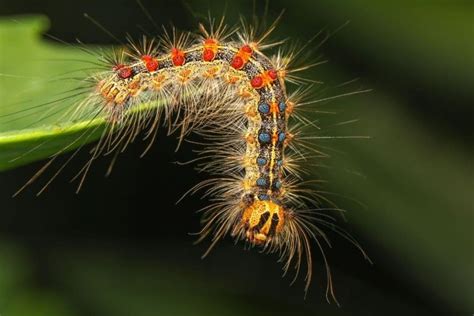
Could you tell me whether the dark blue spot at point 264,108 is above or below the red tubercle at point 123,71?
above

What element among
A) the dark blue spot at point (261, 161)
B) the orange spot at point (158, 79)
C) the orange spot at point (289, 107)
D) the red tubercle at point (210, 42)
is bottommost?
the dark blue spot at point (261, 161)

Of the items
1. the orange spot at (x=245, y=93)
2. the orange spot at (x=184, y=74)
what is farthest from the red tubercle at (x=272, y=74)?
the orange spot at (x=184, y=74)

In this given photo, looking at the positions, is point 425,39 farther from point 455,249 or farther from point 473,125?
point 455,249

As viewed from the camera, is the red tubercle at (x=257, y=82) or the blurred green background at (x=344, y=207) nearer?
the red tubercle at (x=257, y=82)

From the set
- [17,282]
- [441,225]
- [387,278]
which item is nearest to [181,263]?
[17,282]

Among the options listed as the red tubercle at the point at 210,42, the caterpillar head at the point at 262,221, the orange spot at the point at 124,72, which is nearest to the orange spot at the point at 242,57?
the red tubercle at the point at 210,42

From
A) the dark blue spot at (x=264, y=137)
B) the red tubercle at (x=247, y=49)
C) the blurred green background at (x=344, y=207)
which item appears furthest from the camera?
the blurred green background at (x=344, y=207)

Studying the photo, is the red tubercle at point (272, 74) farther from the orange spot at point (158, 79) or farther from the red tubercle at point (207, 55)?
the orange spot at point (158, 79)

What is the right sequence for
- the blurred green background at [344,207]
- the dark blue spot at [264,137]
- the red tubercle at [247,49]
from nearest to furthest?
1. the dark blue spot at [264,137]
2. the red tubercle at [247,49]
3. the blurred green background at [344,207]

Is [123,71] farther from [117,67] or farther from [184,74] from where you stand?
[184,74]
